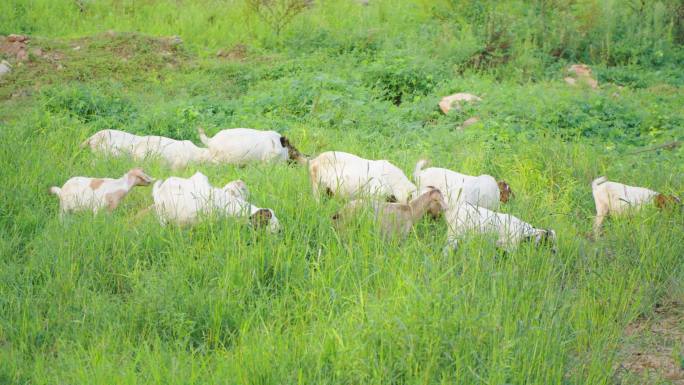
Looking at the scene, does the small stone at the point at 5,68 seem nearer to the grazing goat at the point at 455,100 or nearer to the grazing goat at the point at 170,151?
the grazing goat at the point at 170,151

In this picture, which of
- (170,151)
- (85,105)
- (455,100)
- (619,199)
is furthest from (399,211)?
(85,105)

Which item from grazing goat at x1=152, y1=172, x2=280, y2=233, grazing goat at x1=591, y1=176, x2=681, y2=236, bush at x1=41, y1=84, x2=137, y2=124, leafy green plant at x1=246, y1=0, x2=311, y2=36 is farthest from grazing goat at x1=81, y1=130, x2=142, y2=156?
leafy green plant at x1=246, y1=0, x2=311, y2=36

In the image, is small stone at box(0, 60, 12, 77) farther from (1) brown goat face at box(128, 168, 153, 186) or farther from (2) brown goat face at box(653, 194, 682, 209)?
(2) brown goat face at box(653, 194, 682, 209)

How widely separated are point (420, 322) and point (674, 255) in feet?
6.30

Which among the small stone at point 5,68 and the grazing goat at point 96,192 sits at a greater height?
the small stone at point 5,68

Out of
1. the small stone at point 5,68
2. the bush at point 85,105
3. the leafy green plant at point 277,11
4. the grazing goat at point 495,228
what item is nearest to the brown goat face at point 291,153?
the grazing goat at point 495,228

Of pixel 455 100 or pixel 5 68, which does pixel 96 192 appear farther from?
pixel 5 68

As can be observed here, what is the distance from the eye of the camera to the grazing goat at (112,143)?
5.80 m

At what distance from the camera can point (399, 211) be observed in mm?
4250

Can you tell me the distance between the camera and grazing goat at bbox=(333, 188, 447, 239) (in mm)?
4184

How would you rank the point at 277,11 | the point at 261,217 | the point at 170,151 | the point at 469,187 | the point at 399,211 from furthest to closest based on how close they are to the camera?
the point at 277,11 < the point at 170,151 < the point at 469,187 < the point at 399,211 < the point at 261,217

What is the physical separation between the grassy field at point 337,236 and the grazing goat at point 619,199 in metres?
0.08

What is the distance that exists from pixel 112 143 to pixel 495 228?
10.4 feet

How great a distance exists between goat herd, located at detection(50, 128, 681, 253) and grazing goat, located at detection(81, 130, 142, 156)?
1.03 metres
